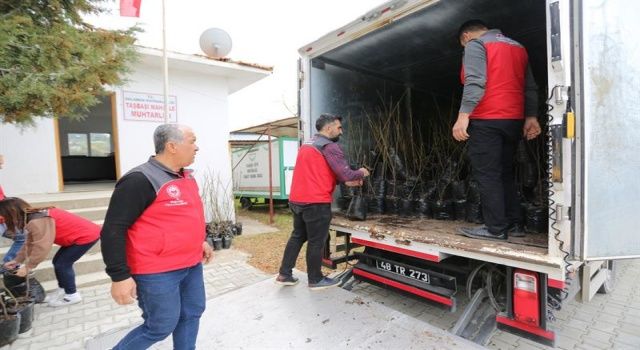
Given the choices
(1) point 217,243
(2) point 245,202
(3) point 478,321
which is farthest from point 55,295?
(2) point 245,202

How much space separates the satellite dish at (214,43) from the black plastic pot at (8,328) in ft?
17.4

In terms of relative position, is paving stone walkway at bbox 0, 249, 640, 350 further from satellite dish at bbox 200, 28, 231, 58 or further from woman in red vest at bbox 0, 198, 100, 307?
satellite dish at bbox 200, 28, 231, 58

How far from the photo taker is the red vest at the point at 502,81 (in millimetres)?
2260

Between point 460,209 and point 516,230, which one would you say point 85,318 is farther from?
point 516,230

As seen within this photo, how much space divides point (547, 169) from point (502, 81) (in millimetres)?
763

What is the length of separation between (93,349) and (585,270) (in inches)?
135

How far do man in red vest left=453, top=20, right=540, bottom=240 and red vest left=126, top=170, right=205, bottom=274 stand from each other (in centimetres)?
180

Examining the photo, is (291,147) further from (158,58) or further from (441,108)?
(441,108)

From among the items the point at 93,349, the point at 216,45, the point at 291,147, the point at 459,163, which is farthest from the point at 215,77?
the point at 93,349

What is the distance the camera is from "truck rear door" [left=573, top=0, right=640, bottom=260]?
5.16 ft

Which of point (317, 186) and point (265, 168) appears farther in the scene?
point (265, 168)

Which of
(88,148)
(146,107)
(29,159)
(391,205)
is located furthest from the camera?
(88,148)

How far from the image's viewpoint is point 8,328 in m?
2.64

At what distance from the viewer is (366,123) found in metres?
4.24
